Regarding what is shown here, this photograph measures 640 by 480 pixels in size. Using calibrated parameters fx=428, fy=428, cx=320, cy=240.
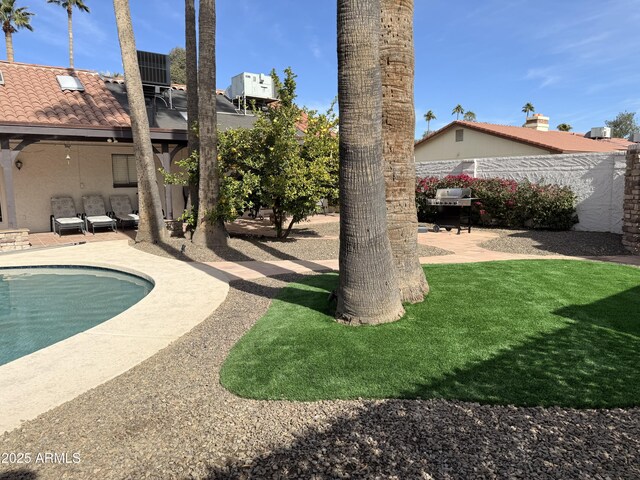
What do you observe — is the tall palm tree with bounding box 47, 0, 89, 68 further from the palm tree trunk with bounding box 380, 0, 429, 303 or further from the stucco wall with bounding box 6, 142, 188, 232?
the palm tree trunk with bounding box 380, 0, 429, 303

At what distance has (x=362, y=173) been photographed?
16.2 ft

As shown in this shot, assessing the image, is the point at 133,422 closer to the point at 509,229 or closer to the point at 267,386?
the point at 267,386

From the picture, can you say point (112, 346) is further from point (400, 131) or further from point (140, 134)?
point (140, 134)

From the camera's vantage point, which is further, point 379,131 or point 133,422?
point 379,131

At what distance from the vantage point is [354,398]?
364cm

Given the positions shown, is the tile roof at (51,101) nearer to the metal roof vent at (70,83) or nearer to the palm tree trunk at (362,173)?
the metal roof vent at (70,83)

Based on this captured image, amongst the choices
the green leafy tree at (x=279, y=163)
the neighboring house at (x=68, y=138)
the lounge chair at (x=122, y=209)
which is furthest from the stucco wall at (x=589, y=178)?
the lounge chair at (x=122, y=209)

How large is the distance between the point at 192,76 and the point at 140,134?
2247 mm

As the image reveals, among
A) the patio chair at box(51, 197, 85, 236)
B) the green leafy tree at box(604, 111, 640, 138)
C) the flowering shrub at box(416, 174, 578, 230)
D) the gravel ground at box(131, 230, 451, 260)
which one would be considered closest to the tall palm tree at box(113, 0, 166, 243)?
the gravel ground at box(131, 230, 451, 260)

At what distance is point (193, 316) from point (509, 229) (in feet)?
39.9

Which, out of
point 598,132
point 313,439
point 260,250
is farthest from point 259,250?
point 598,132

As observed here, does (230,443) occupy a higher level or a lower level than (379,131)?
lower

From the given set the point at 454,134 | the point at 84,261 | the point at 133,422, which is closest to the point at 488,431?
the point at 133,422

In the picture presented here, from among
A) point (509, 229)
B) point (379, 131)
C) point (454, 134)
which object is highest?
point (454, 134)
